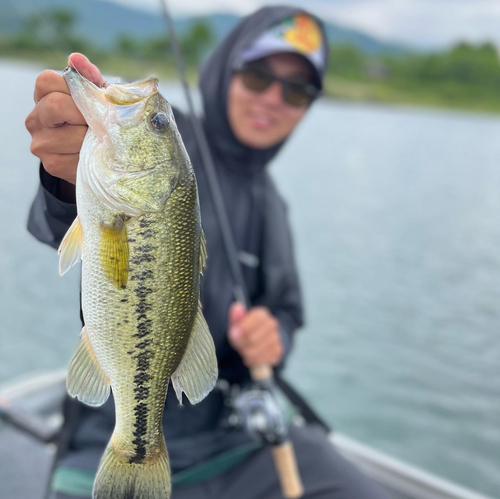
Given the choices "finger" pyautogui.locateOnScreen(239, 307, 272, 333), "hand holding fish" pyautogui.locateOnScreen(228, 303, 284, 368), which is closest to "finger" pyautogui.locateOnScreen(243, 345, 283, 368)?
"hand holding fish" pyautogui.locateOnScreen(228, 303, 284, 368)

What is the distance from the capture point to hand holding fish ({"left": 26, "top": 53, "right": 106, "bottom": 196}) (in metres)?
1.05

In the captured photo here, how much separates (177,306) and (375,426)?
5744 millimetres

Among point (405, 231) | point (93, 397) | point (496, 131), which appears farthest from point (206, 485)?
point (496, 131)

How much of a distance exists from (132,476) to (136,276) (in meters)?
0.43

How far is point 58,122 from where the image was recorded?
108 cm

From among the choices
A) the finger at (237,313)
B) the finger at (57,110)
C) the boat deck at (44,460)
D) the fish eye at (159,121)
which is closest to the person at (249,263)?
the finger at (237,313)

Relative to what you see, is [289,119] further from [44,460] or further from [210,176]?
[44,460]

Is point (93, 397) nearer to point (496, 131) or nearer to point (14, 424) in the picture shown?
Answer: point (14, 424)

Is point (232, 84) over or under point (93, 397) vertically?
over

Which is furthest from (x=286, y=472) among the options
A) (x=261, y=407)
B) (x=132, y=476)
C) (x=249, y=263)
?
(x=132, y=476)

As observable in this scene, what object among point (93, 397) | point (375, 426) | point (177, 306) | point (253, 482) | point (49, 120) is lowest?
point (375, 426)

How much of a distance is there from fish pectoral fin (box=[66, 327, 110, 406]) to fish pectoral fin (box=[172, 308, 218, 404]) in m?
0.15

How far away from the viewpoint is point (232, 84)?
3.15 metres

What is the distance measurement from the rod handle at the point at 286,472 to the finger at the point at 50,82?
79.6 inches
